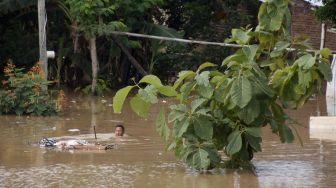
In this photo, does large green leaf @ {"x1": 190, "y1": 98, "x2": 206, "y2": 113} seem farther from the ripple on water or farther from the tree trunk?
the tree trunk

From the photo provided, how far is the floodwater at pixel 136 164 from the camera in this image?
30.3 feet

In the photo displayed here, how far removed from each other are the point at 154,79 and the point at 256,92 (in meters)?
1.26

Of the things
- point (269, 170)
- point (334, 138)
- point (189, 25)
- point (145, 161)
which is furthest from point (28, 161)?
point (189, 25)

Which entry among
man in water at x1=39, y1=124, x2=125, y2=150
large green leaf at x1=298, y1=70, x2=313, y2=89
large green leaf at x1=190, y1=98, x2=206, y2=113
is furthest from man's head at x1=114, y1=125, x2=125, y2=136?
large green leaf at x1=298, y1=70, x2=313, y2=89

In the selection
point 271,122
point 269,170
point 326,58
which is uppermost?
point 326,58

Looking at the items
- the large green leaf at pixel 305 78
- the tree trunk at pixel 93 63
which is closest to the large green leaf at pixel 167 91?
the large green leaf at pixel 305 78

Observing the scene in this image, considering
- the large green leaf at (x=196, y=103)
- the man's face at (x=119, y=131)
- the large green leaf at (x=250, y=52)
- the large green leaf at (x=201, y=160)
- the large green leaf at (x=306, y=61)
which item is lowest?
the large green leaf at (x=201, y=160)

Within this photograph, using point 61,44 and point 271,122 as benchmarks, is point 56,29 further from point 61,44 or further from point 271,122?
point 271,122

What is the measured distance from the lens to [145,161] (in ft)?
35.4

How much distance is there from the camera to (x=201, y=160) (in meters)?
9.46

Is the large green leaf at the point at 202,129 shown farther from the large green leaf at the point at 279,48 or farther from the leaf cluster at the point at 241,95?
the large green leaf at the point at 279,48

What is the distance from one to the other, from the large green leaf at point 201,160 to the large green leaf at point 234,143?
0.30 meters

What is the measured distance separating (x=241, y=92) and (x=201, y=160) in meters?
1.00

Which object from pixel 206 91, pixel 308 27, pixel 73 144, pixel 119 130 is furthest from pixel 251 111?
pixel 308 27
